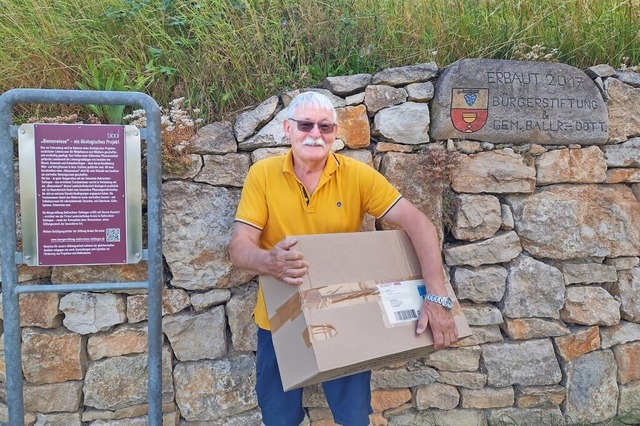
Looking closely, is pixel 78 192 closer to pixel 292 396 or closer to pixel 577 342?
pixel 292 396

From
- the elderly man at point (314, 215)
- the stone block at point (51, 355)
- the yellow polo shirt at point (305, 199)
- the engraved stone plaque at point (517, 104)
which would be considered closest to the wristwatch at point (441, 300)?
the elderly man at point (314, 215)

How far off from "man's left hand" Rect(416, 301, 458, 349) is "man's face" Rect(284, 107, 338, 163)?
82cm

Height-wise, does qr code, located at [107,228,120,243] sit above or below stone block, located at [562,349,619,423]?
above

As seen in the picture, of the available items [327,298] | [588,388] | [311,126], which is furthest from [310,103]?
[588,388]

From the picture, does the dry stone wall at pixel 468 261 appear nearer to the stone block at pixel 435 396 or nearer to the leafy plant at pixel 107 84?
the stone block at pixel 435 396

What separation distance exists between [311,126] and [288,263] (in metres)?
0.63

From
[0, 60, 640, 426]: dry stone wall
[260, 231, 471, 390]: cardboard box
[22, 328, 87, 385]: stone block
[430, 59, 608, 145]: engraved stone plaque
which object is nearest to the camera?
[260, 231, 471, 390]: cardboard box

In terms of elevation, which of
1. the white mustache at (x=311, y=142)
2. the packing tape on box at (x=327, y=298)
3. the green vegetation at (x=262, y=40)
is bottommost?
the packing tape on box at (x=327, y=298)

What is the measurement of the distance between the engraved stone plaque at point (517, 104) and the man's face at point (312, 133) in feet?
3.20

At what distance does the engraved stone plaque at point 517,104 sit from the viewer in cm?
276

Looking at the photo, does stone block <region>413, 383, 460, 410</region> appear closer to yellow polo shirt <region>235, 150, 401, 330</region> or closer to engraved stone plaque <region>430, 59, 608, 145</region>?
yellow polo shirt <region>235, 150, 401, 330</region>

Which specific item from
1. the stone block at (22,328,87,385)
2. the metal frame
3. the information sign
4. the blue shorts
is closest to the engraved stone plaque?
the blue shorts

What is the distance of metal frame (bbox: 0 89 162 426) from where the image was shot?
1942 millimetres

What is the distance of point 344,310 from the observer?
6.07 ft
